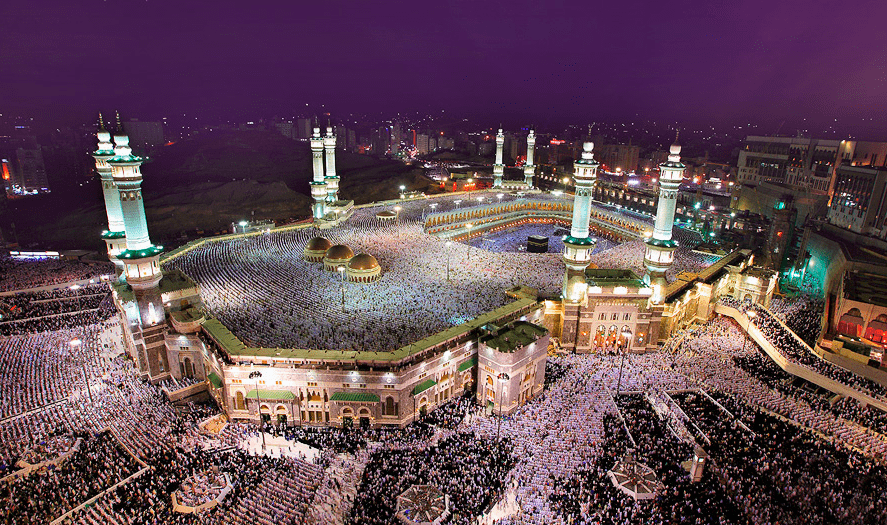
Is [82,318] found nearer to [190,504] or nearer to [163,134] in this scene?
[190,504]

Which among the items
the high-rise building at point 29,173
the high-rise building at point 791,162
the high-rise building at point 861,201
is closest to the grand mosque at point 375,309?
the high-rise building at point 861,201

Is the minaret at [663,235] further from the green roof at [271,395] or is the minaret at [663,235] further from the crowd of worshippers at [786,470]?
the green roof at [271,395]

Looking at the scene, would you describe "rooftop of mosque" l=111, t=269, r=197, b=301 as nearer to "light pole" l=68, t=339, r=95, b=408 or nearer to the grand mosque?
the grand mosque

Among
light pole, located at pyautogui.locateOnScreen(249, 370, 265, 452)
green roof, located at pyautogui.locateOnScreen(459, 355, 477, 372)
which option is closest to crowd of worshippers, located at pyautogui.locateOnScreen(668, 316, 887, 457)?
green roof, located at pyautogui.locateOnScreen(459, 355, 477, 372)

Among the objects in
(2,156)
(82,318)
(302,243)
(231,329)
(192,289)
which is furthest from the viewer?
(2,156)

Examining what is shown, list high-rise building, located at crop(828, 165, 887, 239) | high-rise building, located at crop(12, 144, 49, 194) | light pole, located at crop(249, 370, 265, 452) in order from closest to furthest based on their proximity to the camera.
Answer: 1. light pole, located at crop(249, 370, 265, 452)
2. high-rise building, located at crop(828, 165, 887, 239)
3. high-rise building, located at crop(12, 144, 49, 194)

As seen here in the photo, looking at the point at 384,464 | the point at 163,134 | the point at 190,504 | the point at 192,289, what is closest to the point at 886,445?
the point at 384,464
